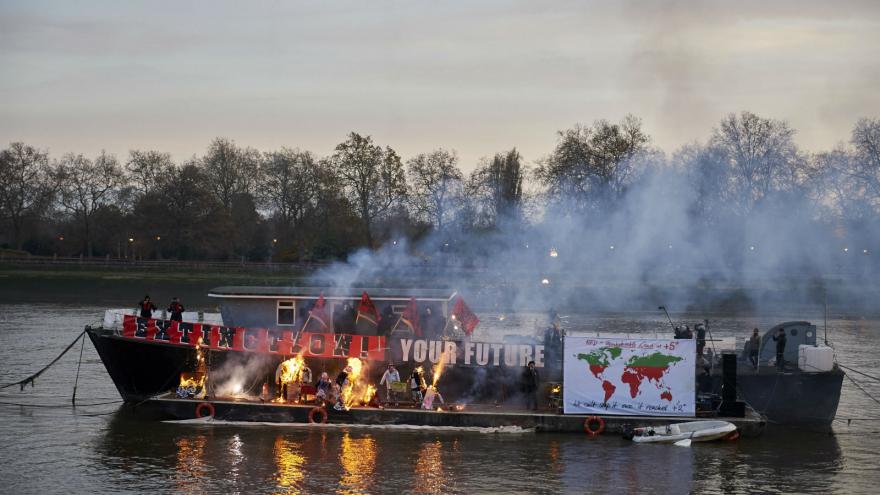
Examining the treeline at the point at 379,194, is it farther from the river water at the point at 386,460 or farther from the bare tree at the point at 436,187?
the river water at the point at 386,460

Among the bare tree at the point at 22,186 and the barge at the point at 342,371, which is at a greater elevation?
the bare tree at the point at 22,186

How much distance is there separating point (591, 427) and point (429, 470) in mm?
6143

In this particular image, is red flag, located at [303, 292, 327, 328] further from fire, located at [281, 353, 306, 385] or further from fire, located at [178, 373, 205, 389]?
fire, located at [178, 373, 205, 389]

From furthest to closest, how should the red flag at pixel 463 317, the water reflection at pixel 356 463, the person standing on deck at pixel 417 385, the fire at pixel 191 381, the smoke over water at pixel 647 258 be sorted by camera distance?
the smoke over water at pixel 647 258 → the red flag at pixel 463 317 → the fire at pixel 191 381 → the person standing on deck at pixel 417 385 → the water reflection at pixel 356 463

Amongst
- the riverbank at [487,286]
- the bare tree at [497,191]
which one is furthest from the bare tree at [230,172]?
the bare tree at [497,191]

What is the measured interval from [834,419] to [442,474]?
52.8 ft

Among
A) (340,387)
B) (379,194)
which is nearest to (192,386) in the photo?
(340,387)

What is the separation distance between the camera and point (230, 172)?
122 meters

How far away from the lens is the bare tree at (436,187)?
2574 inches

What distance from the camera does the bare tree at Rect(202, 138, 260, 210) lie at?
120938 millimetres

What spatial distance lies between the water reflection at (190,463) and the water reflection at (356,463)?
3.79 m

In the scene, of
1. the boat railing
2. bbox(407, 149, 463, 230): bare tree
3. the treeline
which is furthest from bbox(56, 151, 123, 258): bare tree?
the boat railing

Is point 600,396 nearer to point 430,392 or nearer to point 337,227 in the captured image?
point 430,392

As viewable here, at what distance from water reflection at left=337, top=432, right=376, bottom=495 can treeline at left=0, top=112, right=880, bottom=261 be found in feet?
71.5
